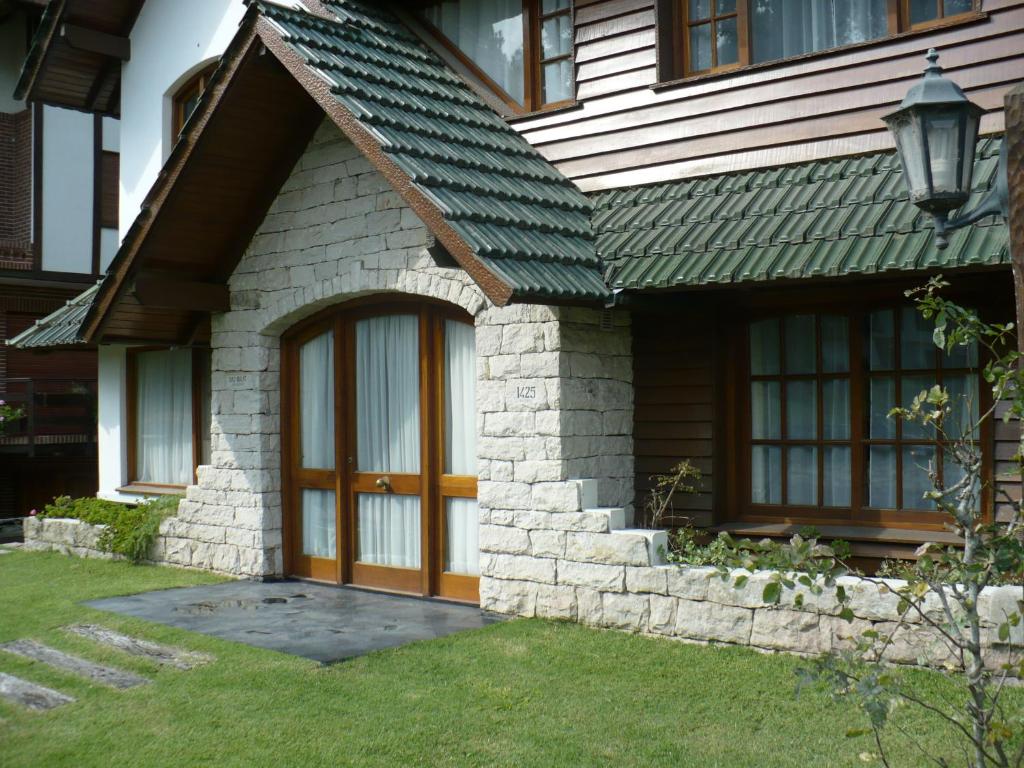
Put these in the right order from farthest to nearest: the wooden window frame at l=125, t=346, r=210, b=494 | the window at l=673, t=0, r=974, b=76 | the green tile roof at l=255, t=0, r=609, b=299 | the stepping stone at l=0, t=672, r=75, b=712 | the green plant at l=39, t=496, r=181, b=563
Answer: the wooden window frame at l=125, t=346, r=210, b=494, the green plant at l=39, t=496, r=181, b=563, the window at l=673, t=0, r=974, b=76, the green tile roof at l=255, t=0, r=609, b=299, the stepping stone at l=0, t=672, r=75, b=712

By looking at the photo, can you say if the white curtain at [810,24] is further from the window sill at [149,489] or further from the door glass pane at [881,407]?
the window sill at [149,489]

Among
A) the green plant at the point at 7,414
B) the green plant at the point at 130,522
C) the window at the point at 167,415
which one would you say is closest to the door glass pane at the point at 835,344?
the green plant at the point at 130,522

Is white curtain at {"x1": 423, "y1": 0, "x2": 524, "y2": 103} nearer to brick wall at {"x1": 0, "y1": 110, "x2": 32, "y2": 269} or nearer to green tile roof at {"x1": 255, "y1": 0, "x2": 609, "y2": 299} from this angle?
green tile roof at {"x1": 255, "y1": 0, "x2": 609, "y2": 299}

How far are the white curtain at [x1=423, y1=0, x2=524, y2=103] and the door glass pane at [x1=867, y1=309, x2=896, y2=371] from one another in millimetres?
3922

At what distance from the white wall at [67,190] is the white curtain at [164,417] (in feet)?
19.9

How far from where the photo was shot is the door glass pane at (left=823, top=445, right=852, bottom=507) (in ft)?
25.4

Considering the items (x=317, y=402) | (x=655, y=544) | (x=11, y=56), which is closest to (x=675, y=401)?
(x=655, y=544)

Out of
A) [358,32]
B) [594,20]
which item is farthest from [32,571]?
[594,20]

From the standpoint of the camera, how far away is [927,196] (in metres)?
4.70

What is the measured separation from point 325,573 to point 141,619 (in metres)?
2.00

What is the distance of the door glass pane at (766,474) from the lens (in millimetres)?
8086

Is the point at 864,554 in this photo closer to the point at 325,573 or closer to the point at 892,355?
the point at 892,355

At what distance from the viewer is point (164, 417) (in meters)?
12.6

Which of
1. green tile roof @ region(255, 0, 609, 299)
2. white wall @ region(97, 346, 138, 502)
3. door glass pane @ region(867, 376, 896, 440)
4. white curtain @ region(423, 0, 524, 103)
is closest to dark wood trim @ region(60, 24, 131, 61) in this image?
white wall @ region(97, 346, 138, 502)
